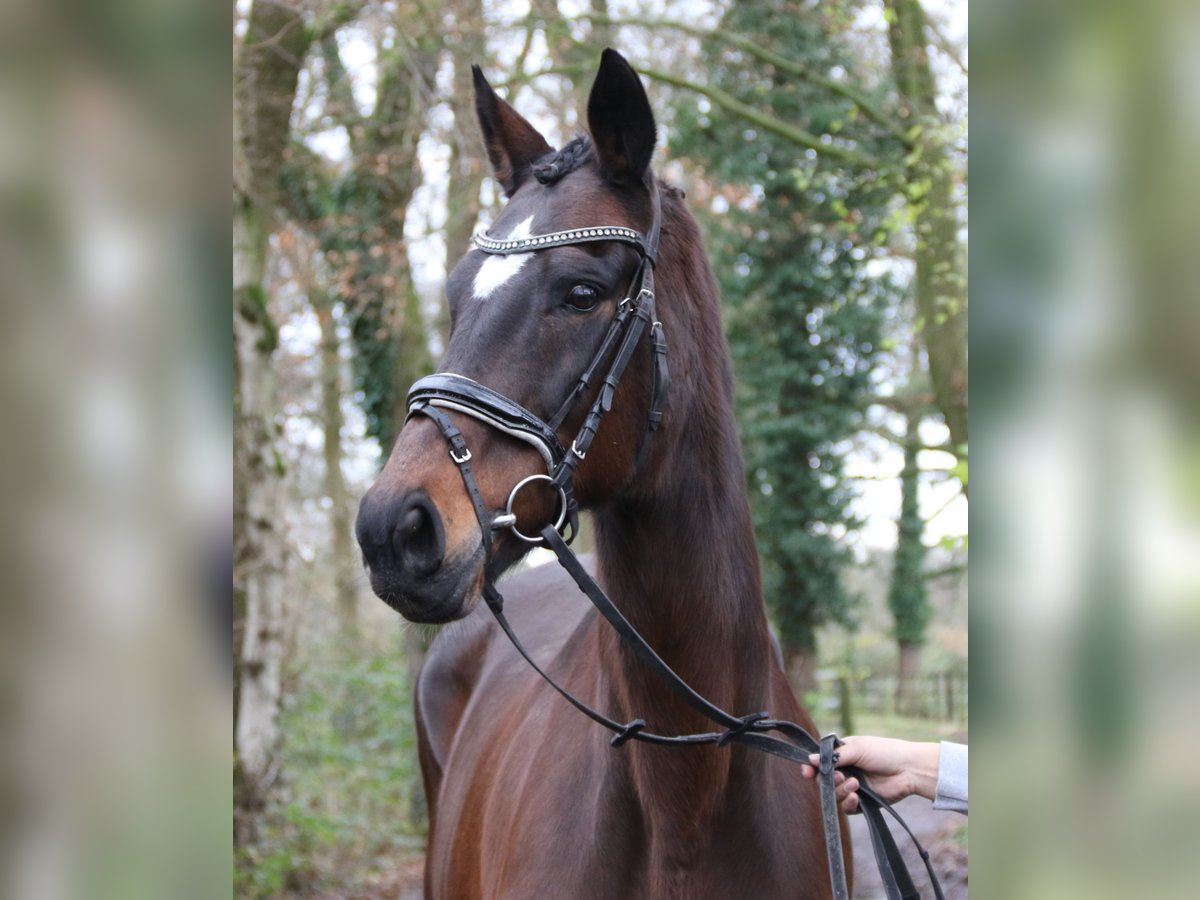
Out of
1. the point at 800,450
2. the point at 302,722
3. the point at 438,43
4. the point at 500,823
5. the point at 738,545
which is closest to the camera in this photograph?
the point at 738,545

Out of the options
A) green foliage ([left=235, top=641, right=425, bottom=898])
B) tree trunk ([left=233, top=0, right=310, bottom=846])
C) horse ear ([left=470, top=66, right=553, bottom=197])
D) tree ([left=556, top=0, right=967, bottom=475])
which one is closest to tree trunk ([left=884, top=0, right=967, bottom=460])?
tree ([left=556, top=0, right=967, bottom=475])

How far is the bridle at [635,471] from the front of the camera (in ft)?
7.90

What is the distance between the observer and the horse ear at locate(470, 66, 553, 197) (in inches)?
122

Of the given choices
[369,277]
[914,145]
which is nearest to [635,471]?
[914,145]

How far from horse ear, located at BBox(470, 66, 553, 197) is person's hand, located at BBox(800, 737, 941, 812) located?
168 cm

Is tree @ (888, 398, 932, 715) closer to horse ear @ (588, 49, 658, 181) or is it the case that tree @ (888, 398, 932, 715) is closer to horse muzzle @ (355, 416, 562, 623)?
horse ear @ (588, 49, 658, 181)

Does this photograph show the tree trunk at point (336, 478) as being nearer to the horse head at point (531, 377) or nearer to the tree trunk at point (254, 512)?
the tree trunk at point (254, 512)

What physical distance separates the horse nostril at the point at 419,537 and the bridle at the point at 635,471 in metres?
0.13

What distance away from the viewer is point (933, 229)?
34.6 feet

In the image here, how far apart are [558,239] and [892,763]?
1.45 m

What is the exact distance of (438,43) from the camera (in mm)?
10367
